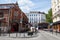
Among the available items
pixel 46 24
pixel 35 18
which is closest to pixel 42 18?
pixel 35 18

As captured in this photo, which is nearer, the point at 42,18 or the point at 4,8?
the point at 4,8

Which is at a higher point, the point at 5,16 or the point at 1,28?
the point at 5,16

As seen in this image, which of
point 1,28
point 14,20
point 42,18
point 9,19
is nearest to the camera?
point 1,28

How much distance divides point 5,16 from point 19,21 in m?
10.3

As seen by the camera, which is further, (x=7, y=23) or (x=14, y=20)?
(x=14, y=20)

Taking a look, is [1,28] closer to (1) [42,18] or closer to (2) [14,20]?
(2) [14,20]

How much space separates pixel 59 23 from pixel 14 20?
16.4 meters

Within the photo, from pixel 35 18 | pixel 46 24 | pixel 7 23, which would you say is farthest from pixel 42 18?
pixel 7 23

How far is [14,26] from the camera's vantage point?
58.1 metres

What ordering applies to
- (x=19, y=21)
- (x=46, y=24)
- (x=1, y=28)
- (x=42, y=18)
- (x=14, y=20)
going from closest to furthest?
1. (x=1, y=28)
2. (x=14, y=20)
3. (x=19, y=21)
4. (x=46, y=24)
5. (x=42, y=18)

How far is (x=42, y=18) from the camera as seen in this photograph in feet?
548

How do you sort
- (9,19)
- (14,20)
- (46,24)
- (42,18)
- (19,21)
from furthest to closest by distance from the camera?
(42,18) → (46,24) → (19,21) → (14,20) → (9,19)

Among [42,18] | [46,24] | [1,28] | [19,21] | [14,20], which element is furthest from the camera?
[42,18]

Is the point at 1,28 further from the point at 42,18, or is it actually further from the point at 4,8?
the point at 42,18
